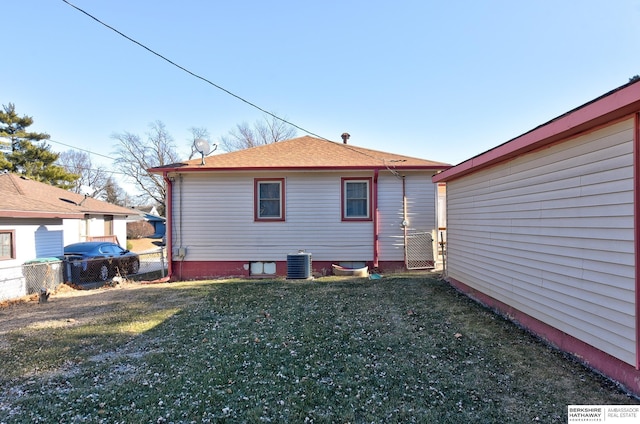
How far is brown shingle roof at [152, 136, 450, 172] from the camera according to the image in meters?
9.37

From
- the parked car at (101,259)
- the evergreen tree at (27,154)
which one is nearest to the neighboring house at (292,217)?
the parked car at (101,259)

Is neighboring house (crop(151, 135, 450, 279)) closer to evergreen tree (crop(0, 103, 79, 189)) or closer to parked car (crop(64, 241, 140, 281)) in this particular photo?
parked car (crop(64, 241, 140, 281))

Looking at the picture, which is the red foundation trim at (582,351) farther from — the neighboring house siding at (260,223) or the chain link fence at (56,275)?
the chain link fence at (56,275)

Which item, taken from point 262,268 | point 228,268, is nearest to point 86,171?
point 228,268

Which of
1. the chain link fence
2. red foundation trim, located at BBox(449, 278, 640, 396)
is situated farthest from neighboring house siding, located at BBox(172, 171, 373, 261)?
red foundation trim, located at BBox(449, 278, 640, 396)

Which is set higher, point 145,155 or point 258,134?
point 258,134

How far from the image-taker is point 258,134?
36.2m

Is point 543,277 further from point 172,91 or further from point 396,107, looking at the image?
point 172,91

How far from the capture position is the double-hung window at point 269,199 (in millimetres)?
9750

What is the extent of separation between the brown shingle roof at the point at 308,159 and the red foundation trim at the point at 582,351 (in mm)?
5445

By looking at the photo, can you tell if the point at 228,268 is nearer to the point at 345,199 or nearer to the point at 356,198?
the point at 345,199

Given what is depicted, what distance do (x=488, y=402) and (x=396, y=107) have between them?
485 inches

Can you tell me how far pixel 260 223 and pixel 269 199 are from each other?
0.79m

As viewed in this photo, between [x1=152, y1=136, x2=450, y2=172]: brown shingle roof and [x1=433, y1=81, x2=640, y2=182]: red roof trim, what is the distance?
457 cm
